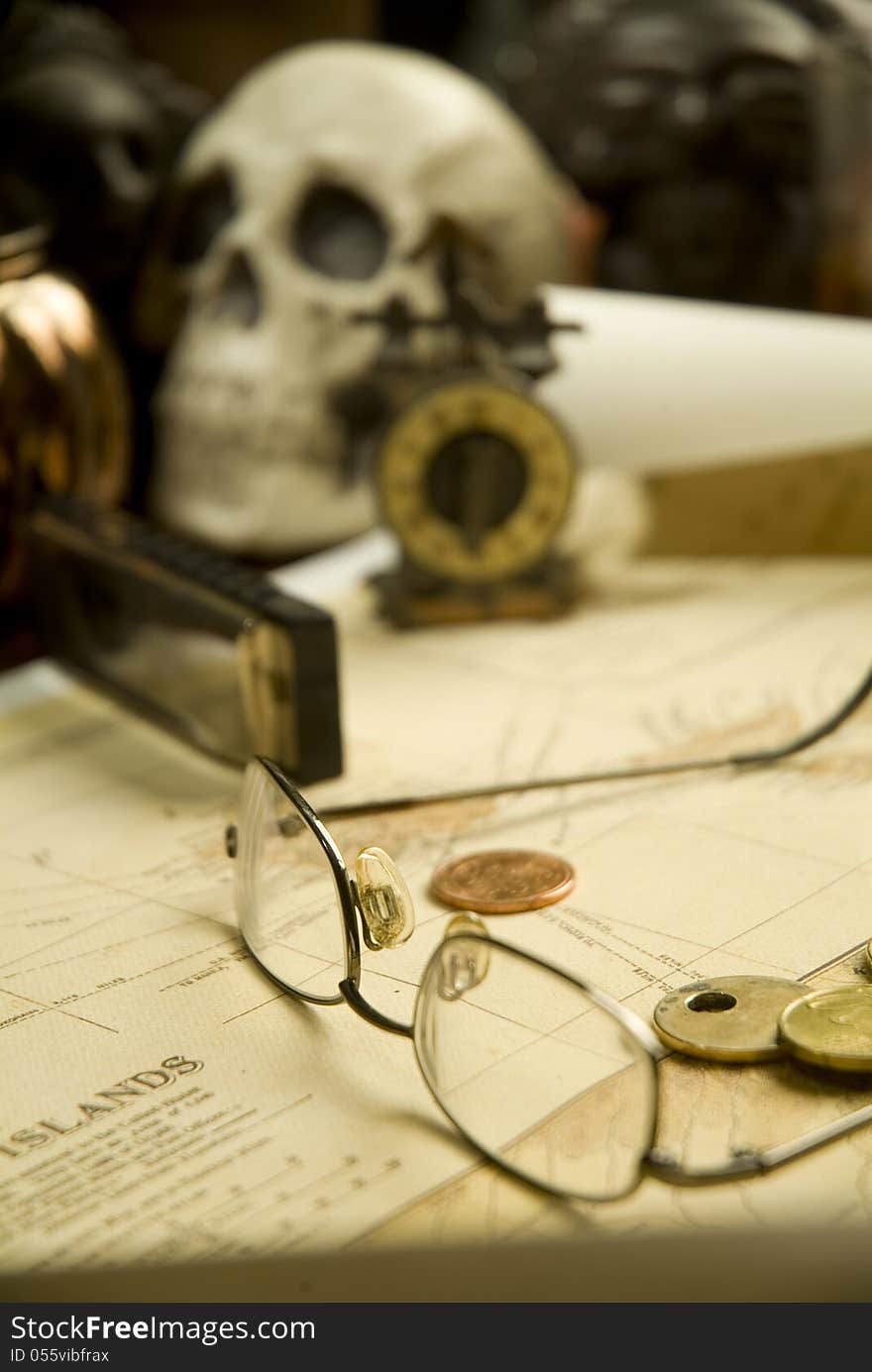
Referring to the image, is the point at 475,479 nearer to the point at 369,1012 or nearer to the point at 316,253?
the point at 316,253

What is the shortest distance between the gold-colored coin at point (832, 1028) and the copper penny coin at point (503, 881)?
0.74 ft

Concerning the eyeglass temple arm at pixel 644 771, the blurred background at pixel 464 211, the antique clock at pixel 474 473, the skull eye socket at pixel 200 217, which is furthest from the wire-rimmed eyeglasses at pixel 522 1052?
the skull eye socket at pixel 200 217

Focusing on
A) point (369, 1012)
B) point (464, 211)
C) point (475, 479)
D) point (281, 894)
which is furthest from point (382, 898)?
point (464, 211)

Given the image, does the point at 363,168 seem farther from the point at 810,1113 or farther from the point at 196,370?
the point at 810,1113

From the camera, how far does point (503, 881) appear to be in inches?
42.1

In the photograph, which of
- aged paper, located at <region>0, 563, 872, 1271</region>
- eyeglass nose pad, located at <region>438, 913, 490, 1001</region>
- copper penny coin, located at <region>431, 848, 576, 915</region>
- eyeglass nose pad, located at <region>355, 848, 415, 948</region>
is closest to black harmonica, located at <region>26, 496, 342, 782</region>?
aged paper, located at <region>0, 563, 872, 1271</region>

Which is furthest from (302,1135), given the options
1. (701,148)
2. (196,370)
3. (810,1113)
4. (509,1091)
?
(701,148)

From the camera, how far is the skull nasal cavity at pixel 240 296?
6.62 ft

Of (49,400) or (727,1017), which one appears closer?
(727,1017)

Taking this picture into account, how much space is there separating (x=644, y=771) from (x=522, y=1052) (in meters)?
0.47

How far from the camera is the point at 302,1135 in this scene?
0.80m

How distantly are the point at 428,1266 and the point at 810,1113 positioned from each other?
0.22 metres

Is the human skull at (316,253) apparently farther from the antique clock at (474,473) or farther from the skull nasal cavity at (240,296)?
the antique clock at (474,473)

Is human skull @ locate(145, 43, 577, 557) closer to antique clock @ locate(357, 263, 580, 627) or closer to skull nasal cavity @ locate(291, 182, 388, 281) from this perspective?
skull nasal cavity @ locate(291, 182, 388, 281)
